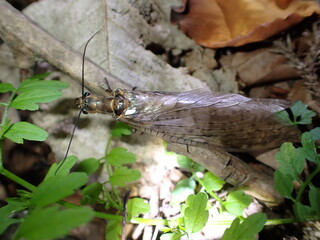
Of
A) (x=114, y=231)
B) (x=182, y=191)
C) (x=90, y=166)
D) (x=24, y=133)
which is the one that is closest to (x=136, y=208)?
(x=114, y=231)

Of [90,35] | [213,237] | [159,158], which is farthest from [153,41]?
[213,237]

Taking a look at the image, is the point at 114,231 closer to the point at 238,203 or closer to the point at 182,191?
the point at 182,191

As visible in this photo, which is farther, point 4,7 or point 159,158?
point 159,158

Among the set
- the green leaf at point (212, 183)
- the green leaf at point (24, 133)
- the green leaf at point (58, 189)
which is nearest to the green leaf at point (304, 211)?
the green leaf at point (212, 183)

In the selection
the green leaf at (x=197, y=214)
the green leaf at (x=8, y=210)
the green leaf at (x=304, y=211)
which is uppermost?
the green leaf at (x=8, y=210)

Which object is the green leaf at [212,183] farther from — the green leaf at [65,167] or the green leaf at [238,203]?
the green leaf at [65,167]

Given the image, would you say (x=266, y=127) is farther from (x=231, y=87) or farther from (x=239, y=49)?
(x=239, y=49)
